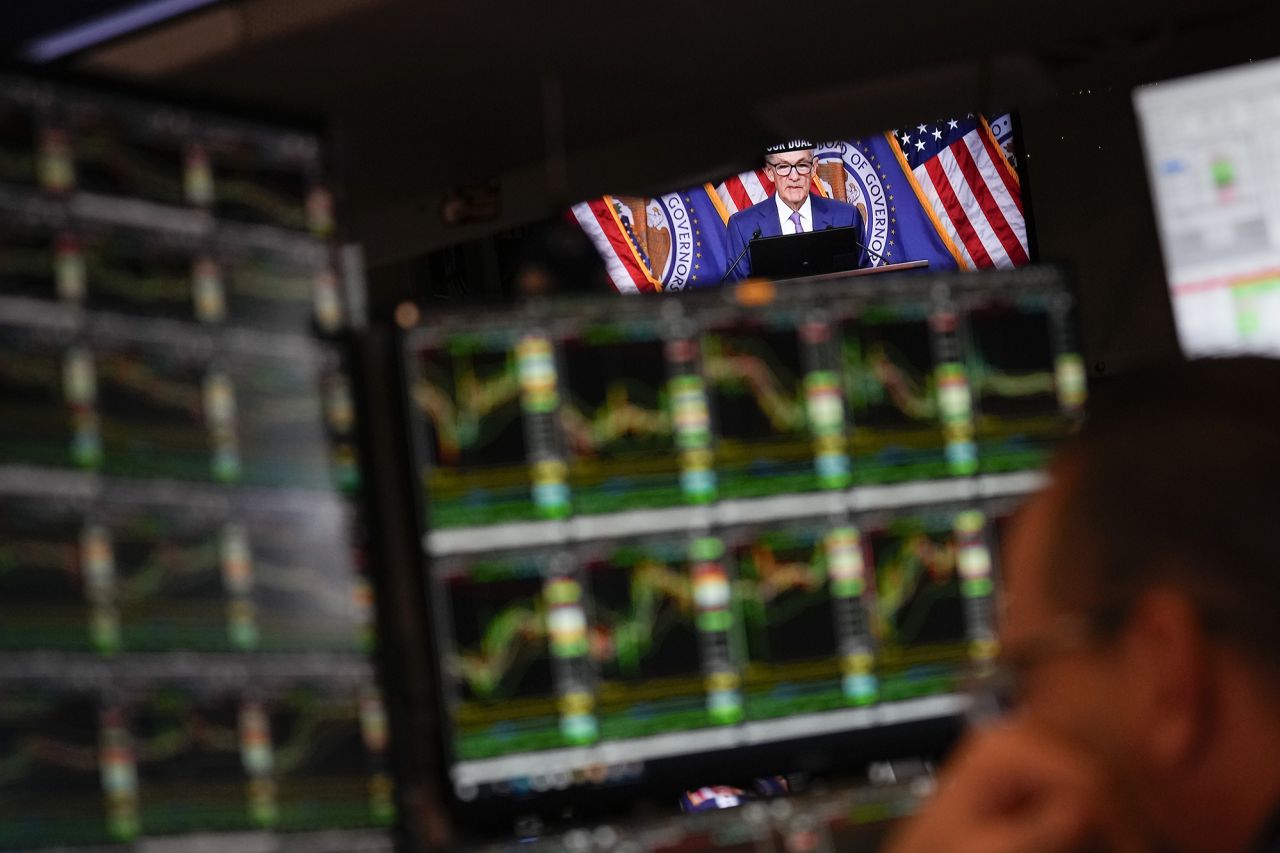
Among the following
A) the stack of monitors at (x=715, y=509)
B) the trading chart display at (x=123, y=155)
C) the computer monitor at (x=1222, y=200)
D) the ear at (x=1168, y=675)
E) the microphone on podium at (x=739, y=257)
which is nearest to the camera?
the ear at (x=1168, y=675)

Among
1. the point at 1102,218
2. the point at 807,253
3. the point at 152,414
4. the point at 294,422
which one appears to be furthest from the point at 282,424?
the point at 807,253

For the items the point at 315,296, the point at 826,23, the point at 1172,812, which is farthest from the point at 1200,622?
the point at 826,23

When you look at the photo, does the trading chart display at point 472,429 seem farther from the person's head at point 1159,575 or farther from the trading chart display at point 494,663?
the person's head at point 1159,575

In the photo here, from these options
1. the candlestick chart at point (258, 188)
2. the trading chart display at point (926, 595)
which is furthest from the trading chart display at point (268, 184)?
the trading chart display at point (926, 595)

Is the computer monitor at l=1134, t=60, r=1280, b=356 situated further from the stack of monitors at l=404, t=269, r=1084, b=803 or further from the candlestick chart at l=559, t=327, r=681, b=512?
the candlestick chart at l=559, t=327, r=681, b=512

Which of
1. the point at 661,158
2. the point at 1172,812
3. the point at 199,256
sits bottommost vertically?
the point at 1172,812

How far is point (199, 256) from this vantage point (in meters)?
1.37

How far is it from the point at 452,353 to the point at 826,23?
0.69 metres

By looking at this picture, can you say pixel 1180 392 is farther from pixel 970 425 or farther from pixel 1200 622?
pixel 970 425

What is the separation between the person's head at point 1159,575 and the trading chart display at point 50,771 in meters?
0.77

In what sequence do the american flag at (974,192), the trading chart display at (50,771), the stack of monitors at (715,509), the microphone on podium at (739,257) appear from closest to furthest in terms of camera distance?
the trading chart display at (50,771) → the stack of monitors at (715,509) → the american flag at (974,192) → the microphone on podium at (739,257)

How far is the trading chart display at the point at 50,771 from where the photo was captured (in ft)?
3.94

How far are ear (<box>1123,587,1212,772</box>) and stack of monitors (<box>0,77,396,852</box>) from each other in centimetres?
78

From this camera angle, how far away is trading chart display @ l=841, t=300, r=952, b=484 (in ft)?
5.01
